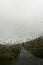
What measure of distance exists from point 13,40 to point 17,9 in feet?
2.18

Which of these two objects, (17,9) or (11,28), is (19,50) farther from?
(17,9)

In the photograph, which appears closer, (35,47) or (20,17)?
(35,47)

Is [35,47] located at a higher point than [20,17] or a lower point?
lower

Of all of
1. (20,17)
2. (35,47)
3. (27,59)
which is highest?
(20,17)

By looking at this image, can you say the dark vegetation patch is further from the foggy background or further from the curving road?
the foggy background

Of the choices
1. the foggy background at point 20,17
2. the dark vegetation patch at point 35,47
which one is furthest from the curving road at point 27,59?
the foggy background at point 20,17

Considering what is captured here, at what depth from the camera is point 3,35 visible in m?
3.18

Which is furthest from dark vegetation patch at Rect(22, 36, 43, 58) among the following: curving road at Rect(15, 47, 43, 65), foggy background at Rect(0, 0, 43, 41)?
foggy background at Rect(0, 0, 43, 41)

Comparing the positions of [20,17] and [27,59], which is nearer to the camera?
[27,59]

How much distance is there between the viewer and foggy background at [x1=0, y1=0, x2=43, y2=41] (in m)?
3.21

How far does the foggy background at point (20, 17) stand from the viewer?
3215mm

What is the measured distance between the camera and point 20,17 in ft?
10.8

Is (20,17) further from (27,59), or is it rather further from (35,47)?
(27,59)

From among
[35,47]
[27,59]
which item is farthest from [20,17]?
A: [27,59]
